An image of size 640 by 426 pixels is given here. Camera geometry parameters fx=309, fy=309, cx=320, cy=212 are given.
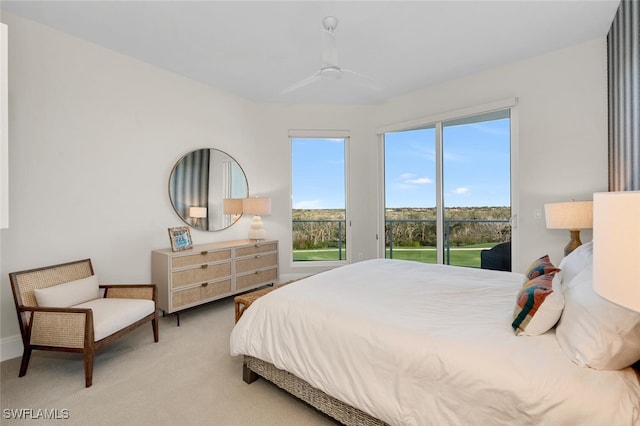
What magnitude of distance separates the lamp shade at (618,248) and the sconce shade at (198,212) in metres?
3.88

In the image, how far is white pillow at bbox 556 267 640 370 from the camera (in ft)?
3.46

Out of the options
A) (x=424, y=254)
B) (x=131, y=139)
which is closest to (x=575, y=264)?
(x=424, y=254)

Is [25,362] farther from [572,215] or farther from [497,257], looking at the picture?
[497,257]

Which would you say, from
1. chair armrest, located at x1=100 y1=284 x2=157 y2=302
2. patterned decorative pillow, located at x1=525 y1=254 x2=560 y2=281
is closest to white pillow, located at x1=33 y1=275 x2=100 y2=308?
chair armrest, located at x1=100 y1=284 x2=157 y2=302

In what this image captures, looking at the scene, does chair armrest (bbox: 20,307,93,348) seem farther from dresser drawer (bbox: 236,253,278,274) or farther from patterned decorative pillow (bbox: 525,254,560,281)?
patterned decorative pillow (bbox: 525,254,560,281)

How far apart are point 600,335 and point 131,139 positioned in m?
3.97

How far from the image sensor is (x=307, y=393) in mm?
1790

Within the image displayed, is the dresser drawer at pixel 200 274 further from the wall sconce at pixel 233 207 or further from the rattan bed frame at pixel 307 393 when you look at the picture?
the rattan bed frame at pixel 307 393

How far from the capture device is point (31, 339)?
7.23 ft

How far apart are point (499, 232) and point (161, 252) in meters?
4.02

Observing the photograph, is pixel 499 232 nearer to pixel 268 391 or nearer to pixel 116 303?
pixel 268 391

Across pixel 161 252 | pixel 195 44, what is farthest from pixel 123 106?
Answer: pixel 161 252

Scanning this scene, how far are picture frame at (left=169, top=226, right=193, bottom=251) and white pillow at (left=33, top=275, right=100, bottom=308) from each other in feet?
2.59

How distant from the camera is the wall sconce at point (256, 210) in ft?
13.8
